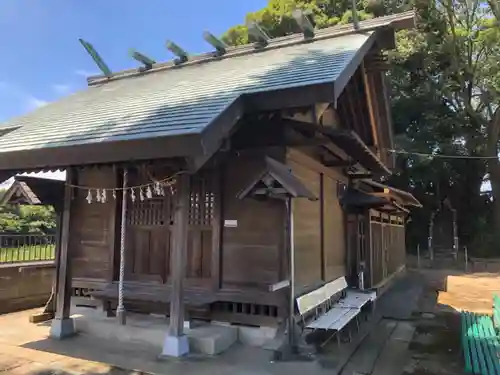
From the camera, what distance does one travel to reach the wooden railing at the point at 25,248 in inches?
321

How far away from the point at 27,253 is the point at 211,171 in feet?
16.4

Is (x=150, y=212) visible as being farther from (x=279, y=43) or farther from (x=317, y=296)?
(x=279, y=43)

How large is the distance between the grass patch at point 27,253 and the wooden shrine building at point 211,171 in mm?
1899

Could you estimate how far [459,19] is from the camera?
78.7 feet

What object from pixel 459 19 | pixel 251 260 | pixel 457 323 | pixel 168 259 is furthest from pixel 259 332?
pixel 459 19

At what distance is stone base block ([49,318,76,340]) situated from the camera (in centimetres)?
600

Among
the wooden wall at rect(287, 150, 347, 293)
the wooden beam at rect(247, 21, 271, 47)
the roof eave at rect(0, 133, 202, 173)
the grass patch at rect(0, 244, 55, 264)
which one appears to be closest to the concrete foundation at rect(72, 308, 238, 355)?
the wooden wall at rect(287, 150, 347, 293)

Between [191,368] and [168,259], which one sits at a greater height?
[168,259]

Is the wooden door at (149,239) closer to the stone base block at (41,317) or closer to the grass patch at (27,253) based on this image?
the stone base block at (41,317)

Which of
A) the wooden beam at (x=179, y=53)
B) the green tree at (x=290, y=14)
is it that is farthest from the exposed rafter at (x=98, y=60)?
the green tree at (x=290, y=14)

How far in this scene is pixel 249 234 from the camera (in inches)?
239

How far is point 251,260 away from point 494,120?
893 inches

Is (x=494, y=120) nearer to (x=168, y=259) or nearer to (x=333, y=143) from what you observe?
(x=333, y=143)

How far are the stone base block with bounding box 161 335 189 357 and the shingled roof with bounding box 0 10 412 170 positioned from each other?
2.29 meters
